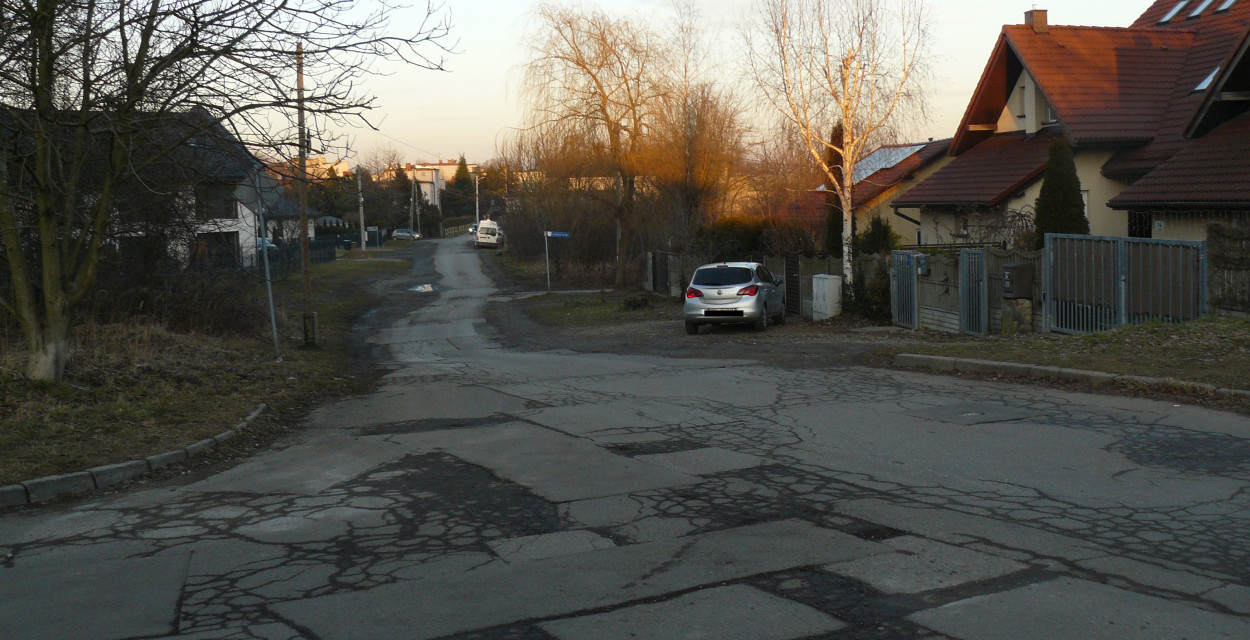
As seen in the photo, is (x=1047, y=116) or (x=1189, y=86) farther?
(x=1047, y=116)

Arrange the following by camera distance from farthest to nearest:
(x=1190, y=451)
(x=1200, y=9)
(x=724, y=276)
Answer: (x=1200, y=9) → (x=724, y=276) → (x=1190, y=451)

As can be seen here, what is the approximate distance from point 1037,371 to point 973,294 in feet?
21.6

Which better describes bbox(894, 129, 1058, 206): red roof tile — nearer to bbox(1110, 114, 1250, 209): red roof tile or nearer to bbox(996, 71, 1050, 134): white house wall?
bbox(996, 71, 1050, 134): white house wall

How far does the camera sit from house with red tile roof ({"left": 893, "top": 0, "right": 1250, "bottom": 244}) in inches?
817

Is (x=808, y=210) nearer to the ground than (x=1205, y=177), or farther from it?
farther from it

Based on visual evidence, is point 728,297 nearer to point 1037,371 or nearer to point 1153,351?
point 1037,371

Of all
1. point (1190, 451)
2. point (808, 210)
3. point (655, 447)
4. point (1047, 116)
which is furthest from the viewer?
point (808, 210)

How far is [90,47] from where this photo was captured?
1146cm

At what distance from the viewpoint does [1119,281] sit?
53.2 feet

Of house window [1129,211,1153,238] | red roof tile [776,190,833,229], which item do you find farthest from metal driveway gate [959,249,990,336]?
red roof tile [776,190,833,229]

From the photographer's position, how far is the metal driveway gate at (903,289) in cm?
2158

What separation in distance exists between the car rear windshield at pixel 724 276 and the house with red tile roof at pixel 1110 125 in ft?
24.4

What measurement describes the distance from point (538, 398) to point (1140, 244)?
10065 mm

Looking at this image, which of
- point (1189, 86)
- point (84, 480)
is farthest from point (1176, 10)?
point (84, 480)
